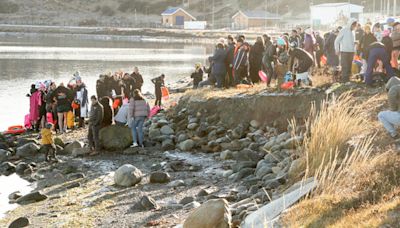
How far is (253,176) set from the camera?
12.4 metres

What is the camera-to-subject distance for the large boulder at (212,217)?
7820 millimetres

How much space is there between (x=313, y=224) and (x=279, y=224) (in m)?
0.50

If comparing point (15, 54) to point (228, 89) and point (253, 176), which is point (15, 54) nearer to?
point (228, 89)

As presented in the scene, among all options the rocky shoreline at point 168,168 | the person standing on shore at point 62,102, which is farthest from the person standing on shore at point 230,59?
the person standing on shore at point 62,102

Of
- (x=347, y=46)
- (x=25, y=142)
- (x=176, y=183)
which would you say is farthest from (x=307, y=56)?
(x=25, y=142)

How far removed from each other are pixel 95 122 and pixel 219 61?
4633 mm

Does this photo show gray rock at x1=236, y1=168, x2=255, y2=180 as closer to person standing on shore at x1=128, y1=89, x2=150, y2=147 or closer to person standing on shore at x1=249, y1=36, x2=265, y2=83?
person standing on shore at x1=128, y1=89, x2=150, y2=147

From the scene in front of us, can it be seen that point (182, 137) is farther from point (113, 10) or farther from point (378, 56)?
point (113, 10)

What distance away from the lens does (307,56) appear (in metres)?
16.0

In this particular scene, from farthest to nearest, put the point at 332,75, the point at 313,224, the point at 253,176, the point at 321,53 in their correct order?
1. the point at 321,53
2. the point at 332,75
3. the point at 253,176
4. the point at 313,224

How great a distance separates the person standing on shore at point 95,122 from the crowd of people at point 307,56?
448cm

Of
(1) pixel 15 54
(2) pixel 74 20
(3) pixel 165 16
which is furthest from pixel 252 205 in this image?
(2) pixel 74 20

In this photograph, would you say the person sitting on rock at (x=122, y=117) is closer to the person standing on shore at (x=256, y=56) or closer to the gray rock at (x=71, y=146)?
the gray rock at (x=71, y=146)

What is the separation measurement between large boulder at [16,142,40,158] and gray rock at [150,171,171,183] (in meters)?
5.34
